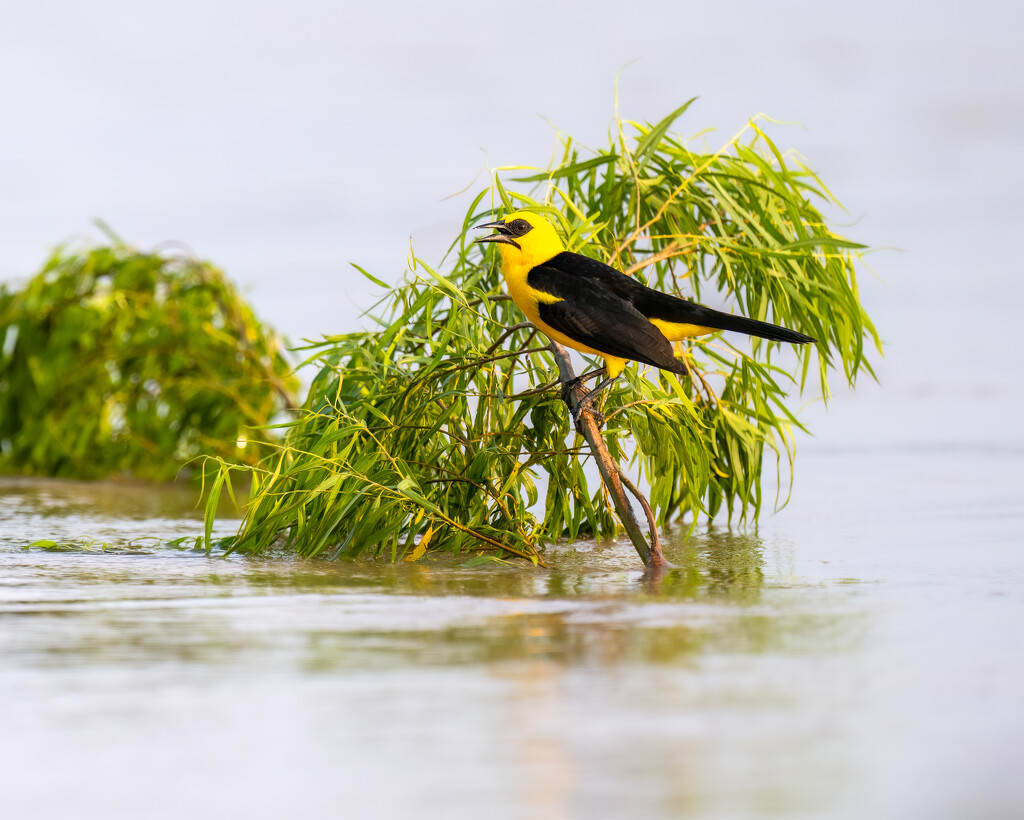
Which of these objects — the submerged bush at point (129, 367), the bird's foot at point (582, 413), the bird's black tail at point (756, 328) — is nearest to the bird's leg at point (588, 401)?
the bird's foot at point (582, 413)

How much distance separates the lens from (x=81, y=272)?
9.60 m

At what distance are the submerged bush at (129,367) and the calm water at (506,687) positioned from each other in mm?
4450

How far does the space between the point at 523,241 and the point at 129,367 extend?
18.6 ft

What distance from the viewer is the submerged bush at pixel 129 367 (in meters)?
9.28

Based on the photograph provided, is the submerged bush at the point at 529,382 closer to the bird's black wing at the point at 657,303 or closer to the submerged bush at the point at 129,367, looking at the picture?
the bird's black wing at the point at 657,303

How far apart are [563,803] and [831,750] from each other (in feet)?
1.95

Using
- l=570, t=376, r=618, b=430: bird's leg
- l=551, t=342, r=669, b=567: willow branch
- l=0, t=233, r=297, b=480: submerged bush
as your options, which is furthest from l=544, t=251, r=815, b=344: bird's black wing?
l=0, t=233, r=297, b=480: submerged bush

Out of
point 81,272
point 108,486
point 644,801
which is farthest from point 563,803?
Answer: point 81,272

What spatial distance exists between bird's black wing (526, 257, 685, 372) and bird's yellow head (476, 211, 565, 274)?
13cm

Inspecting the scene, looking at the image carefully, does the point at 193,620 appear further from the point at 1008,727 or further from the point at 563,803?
the point at 1008,727

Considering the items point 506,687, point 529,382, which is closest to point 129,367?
point 529,382

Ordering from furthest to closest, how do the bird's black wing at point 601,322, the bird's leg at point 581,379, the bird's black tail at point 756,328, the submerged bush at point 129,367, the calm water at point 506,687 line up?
the submerged bush at point 129,367 < the bird's leg at point 581,379 < the bird's black tail at point 756,328 < the bird's black wing at point 601,322 < the calm water at point 506,687

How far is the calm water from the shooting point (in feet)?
7.25

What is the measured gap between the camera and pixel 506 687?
2828mm
